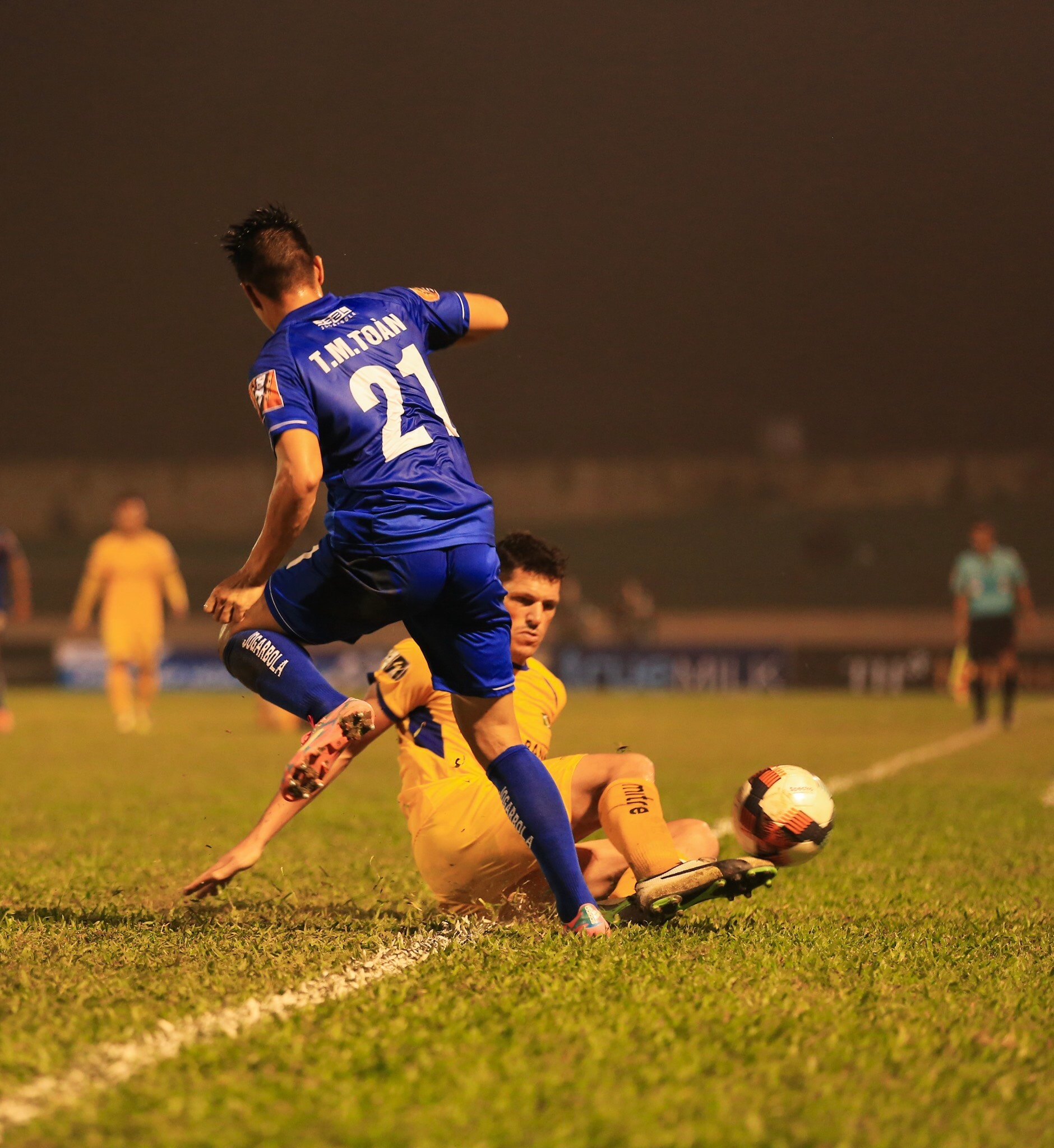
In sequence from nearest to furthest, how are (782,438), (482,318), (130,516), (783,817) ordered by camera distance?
(482,318)
(783,817)
(130,516)
(782,438)

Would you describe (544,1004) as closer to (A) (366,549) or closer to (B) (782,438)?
(A) (366,549)

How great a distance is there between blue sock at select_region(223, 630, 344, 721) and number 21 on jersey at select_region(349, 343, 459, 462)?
2.00 feet

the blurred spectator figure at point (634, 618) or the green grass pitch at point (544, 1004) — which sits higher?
the green grass pitch at point (544, 1004)

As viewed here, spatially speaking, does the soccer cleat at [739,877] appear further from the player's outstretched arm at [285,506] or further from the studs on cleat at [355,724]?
the player's outstretched arm at [285,506]

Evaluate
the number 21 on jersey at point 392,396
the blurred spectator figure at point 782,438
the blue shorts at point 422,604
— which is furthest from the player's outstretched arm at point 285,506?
the blurred spectator figure at point 782,438

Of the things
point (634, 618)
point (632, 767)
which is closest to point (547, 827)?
point (632, 767)

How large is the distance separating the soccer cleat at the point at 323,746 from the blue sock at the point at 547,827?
426mm

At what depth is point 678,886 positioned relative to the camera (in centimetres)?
340

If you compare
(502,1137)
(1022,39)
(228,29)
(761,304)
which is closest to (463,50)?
(228,29)

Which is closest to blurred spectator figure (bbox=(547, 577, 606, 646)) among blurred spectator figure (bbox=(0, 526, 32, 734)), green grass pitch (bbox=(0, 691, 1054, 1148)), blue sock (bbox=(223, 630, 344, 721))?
blurred spectator figure (bbox=(0, 526, 32, 734))

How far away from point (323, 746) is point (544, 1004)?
0.97 m

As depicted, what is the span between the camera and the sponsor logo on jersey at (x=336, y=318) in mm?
3471

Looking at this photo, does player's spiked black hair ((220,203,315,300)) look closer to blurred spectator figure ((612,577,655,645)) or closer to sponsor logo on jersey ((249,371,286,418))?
sponsor logo on jersey ((249,371,286,418))

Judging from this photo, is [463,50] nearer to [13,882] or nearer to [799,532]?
[799,532]
